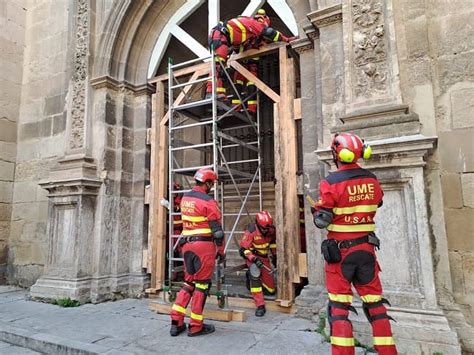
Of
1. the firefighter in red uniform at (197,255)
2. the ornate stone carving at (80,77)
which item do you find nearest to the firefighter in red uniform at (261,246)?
the firefighter in red uniform at (197,255)

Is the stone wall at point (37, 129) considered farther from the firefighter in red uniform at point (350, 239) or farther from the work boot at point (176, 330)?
the firefighter in red uniform at point (350, 239)

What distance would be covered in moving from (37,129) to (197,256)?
5.00 m

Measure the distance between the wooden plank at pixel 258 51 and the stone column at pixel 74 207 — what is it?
2.65 metres

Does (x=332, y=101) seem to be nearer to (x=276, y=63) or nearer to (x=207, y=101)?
(x=207, y=101)

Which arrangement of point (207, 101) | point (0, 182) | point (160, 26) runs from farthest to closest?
1. point (0, 182)
2. point (160, 26)
3. point (207, 101)

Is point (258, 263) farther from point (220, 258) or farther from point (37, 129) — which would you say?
point (37, 129)

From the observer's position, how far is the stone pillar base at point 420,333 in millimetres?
2992

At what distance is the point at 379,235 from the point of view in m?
3.42

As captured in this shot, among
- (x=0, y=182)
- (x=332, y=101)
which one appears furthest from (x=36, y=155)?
(x=332, y=101)

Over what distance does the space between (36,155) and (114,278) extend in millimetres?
3049

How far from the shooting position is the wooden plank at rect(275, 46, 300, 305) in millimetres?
4695

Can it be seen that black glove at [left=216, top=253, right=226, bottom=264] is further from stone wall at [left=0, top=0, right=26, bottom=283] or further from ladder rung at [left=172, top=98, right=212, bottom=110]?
stone wall at [left=0, top=0, right=26, bottom=283]

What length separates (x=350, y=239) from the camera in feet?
9.21

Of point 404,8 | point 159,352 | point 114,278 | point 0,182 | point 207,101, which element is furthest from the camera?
point 0,182
